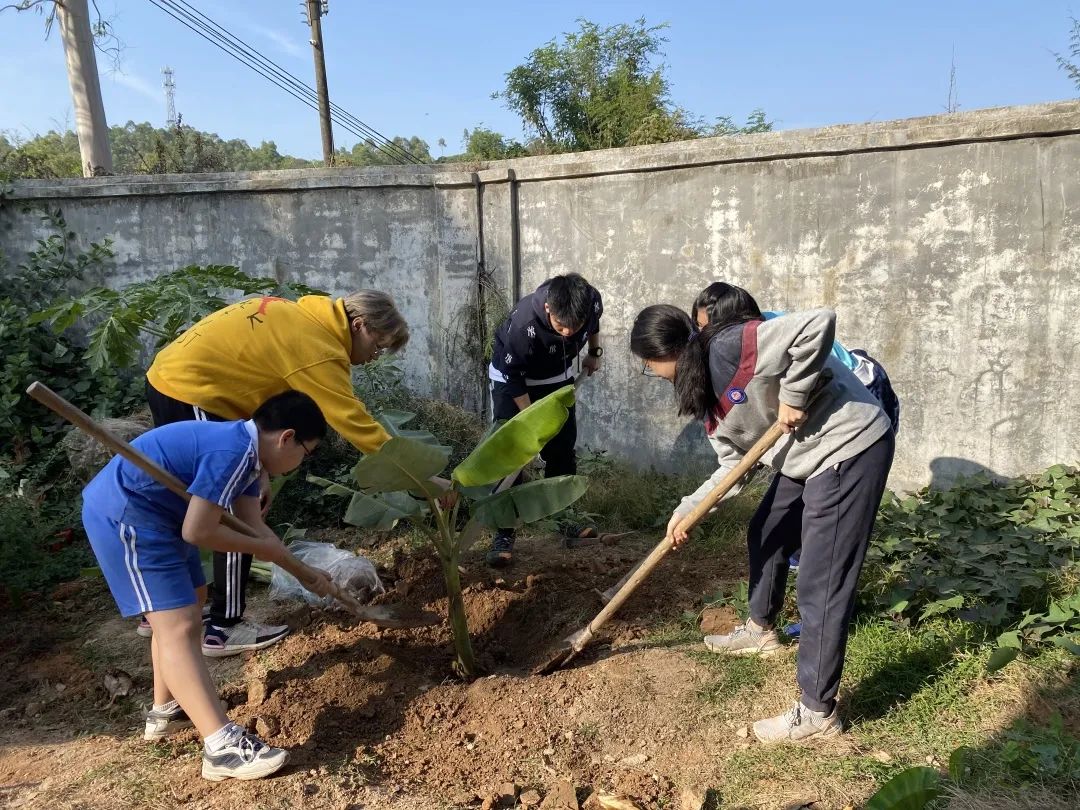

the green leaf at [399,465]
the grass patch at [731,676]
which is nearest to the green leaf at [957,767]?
the grass patch at [731,676]

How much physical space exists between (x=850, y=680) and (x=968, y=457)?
278 centimetres

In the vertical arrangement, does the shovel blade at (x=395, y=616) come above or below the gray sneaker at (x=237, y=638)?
above

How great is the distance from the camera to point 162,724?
9.55ft

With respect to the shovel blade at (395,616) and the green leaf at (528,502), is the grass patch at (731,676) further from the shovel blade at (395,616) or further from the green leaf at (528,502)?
the shovel blade at (395,616)

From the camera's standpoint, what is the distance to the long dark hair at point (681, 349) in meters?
2.62

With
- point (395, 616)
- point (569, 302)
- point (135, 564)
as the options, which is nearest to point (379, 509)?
point (395, 616)

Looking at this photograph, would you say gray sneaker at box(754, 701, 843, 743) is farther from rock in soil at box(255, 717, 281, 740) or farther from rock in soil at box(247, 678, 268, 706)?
rock in soil at box(247, 678, 268, 706)

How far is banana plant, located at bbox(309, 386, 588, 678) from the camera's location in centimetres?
295

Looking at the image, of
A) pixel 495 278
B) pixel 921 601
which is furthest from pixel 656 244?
pixel 921 601

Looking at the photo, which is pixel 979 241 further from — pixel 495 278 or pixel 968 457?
pixel 495 278

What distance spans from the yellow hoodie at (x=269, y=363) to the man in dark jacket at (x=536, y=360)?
1.30 m

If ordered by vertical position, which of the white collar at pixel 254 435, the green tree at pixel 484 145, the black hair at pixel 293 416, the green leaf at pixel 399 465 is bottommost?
the green leaf at pixel 399 465

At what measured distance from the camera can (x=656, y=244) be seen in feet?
19.5

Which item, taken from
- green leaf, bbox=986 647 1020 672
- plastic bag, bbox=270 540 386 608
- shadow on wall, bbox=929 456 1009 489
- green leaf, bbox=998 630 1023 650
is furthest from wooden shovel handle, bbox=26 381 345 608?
shadow on wall, bbox=929 456 1009 489
